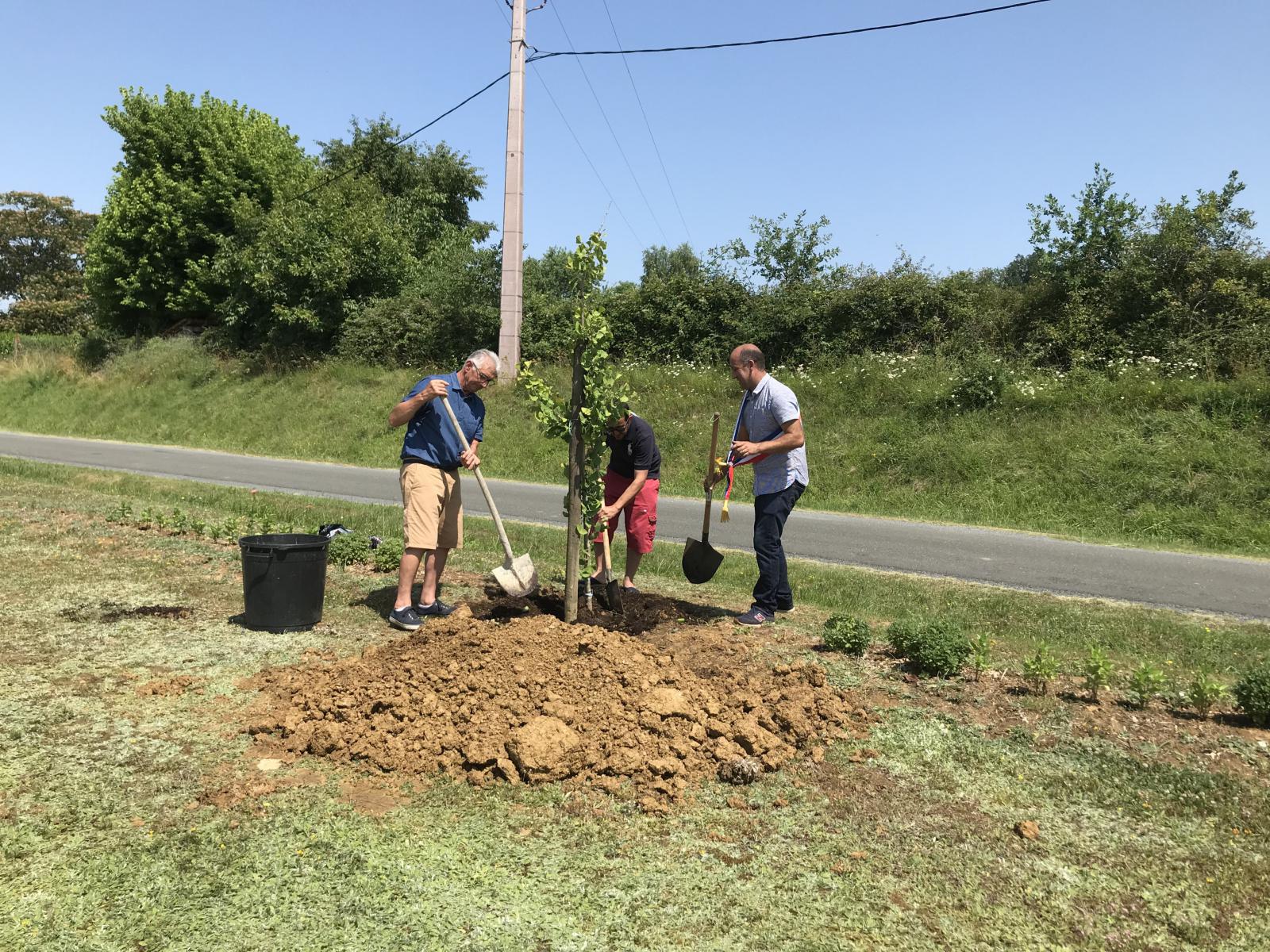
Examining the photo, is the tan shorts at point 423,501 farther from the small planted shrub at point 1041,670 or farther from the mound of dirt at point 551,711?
the small planted shrub at point 1041,670

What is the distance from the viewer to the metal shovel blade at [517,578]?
19.3 feet

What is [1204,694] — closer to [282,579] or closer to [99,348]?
[282,579]

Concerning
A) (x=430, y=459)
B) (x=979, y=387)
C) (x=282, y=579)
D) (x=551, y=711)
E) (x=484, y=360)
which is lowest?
(x=551, y=711)

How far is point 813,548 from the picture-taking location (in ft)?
33.1

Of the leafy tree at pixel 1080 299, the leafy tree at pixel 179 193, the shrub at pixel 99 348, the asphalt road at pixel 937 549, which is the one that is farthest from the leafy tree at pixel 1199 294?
the shrub at pixel 99 348

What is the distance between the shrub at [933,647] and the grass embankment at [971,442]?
591cm

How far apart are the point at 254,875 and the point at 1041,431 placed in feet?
45.8

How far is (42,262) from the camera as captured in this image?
58000mm

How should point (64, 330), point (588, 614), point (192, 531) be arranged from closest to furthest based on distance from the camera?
point (588, 614) → point (192, 531) → point (64, 330)

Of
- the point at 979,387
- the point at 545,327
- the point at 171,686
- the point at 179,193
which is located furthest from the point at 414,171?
the point at 171,686

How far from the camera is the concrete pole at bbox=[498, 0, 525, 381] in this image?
17406 mm

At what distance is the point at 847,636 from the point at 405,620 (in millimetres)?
2953

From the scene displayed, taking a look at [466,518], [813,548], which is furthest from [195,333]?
[813,548]

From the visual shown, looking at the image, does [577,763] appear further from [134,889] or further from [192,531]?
[192,531]
